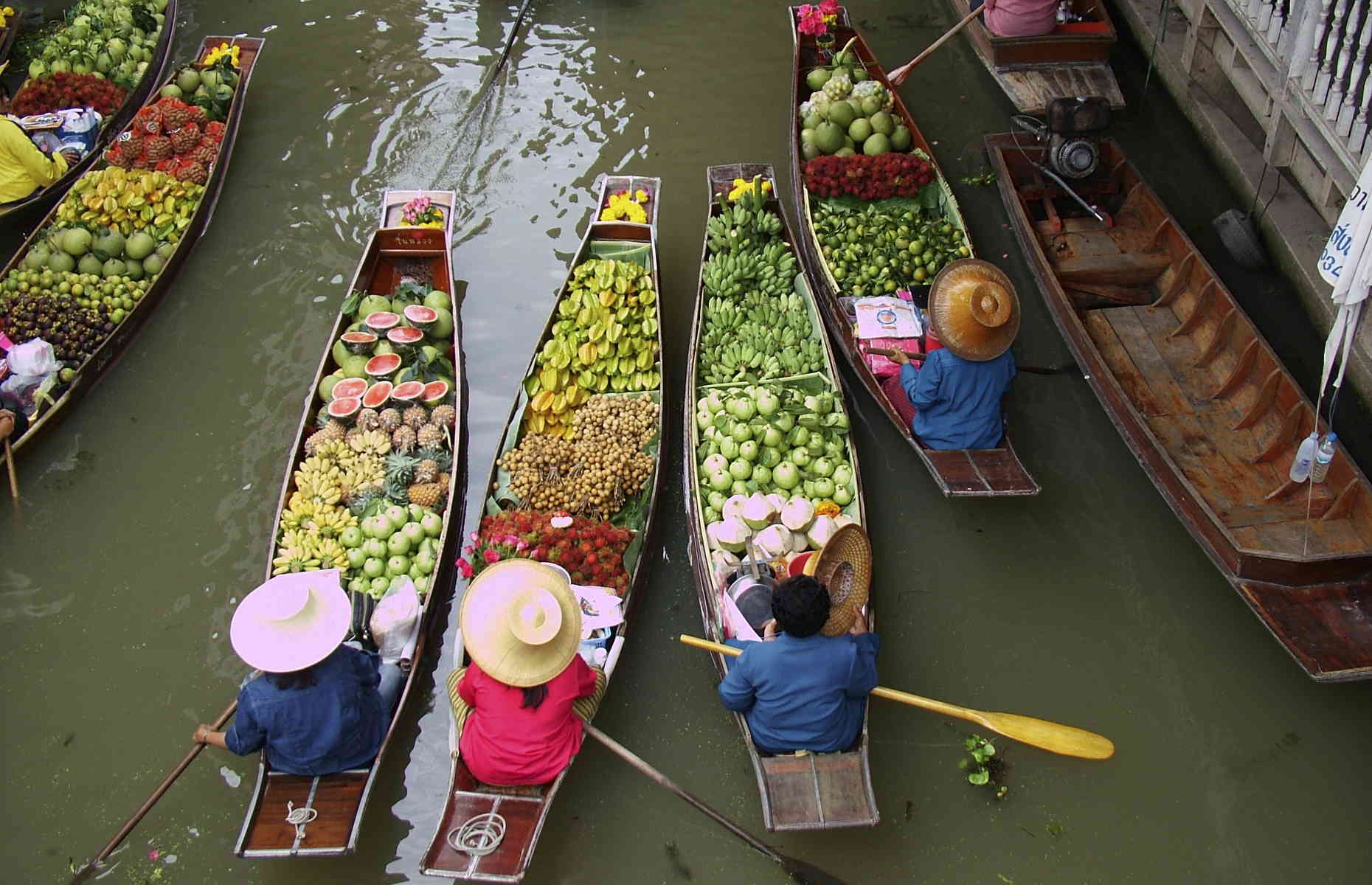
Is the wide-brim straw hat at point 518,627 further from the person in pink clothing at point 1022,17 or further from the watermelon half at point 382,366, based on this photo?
the person in pink clothing at point 1022,17

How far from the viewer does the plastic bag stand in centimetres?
504

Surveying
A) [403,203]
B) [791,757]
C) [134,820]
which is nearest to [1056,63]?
[403,203]

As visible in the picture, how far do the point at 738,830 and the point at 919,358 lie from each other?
3.23 m

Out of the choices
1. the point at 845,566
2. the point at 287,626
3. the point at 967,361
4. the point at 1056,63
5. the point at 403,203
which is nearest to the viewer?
the point at 287,626

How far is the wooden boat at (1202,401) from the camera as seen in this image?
16.3ft

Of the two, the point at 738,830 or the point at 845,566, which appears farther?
the point at 845,566

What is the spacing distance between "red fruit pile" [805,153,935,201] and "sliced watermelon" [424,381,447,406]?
10.2 feet

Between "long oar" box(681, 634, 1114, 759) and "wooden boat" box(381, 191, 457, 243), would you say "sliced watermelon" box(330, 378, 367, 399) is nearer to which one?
"wooden boat" box(381, 191, 457, 243)

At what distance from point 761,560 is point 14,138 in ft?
20.3

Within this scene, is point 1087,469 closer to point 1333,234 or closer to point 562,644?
point 1333,234

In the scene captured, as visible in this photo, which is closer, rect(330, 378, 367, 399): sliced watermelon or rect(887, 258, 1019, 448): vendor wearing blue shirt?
rect(887, 258, 1019, 448): vendor wearing blue shirt

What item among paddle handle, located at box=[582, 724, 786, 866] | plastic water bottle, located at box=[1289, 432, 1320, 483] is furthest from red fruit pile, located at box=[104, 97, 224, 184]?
plastic water bottle, located at box=[1289, 432, 1320, 483]

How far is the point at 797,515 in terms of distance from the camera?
5.41 metres

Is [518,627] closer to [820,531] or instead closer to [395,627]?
[395,627]
